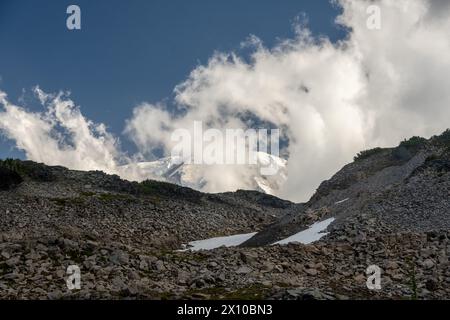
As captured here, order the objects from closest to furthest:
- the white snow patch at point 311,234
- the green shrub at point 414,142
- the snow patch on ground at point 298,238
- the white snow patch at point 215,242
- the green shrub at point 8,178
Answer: the white snow patch at point 311,234, the snow patch on ground at point 298,238, the white snow patch at point 215,242, the green shrub at point 8,178, the green shrub at point 414,142

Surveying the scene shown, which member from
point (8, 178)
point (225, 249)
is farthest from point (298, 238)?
point (8, 178)

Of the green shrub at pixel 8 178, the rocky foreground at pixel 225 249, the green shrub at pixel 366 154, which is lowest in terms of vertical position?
the rocky foreground at pixel 225 249

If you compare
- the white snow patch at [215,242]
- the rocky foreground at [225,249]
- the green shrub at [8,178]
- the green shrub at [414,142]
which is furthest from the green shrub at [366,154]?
the green shrub at [8,178]

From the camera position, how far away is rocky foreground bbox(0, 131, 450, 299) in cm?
1967

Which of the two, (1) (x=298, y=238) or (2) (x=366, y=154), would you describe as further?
(2) (x=366, y=154)

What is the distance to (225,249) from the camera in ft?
88.6

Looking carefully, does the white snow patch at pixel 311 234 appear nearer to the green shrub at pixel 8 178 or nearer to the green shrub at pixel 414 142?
the green shrub at pixel 8 178

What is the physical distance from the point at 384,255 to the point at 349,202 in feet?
58.8

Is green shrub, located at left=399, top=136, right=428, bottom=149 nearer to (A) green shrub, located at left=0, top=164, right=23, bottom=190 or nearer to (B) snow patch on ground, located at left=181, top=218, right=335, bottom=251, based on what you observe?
(B) snow patch on ground, located at left=181, top=218, right=335, bottom=251

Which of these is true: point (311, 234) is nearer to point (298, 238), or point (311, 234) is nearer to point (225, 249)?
point (298, 238)

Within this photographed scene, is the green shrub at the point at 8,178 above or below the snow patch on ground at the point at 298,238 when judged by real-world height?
above

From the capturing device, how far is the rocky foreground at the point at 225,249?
64.5 ft

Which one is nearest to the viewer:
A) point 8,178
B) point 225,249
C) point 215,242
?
point 225,249
